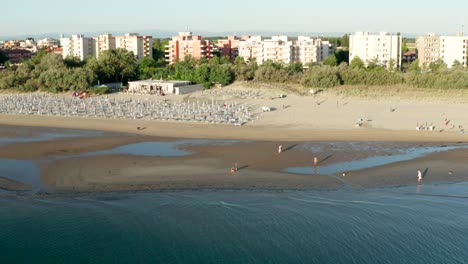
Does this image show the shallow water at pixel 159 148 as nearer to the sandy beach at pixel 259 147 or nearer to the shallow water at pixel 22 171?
the sandy beach at pixel 259 147

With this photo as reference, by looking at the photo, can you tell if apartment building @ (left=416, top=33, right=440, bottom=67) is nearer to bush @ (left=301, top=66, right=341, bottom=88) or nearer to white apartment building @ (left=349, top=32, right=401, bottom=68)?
white apartment building @ (left=349, top=32, right=401, bottom=68)

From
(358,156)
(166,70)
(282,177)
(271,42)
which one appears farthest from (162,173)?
(271,42)

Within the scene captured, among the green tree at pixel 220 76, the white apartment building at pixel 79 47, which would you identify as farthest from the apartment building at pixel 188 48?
the green tree at pixel 220 76

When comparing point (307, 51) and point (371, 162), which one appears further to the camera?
point (307, 51)

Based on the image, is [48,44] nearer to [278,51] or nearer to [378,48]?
[278,51]

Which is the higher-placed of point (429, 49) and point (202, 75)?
point (429, 49)

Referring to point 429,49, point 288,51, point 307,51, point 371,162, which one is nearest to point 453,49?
point 429,49

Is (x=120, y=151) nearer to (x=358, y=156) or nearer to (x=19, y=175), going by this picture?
(x=19, y=175)

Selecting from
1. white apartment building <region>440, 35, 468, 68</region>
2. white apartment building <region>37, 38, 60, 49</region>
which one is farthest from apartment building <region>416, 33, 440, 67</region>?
white apartment building <region>37, 38, 60, 49</region>
